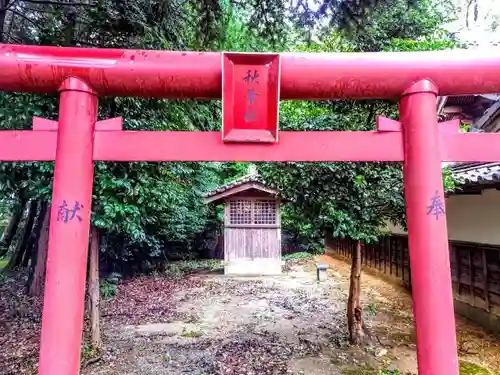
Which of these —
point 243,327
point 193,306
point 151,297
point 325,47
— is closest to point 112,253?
point 151,297

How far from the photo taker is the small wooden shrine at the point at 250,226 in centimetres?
1488

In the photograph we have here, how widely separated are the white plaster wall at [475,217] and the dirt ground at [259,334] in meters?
1.68

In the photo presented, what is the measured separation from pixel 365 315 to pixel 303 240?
43.5 ft

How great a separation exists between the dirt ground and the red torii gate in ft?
10.4

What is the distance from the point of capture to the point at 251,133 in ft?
9.27

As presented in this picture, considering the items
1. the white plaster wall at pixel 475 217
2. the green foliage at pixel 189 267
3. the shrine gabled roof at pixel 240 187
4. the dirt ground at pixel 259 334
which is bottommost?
the dirt ground at pixel 259 334

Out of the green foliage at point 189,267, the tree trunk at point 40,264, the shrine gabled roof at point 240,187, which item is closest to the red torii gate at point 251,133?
the tree trunk at point 40,264

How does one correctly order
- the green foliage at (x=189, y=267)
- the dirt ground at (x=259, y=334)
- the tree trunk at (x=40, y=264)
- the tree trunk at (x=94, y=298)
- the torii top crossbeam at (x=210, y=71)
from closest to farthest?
the torii top crossbeam at (x=210, y=71) < the dirt ground at (x=259, y=334) < the tree trunk at (x=94, y=298) < the tree trunk at (x=40, y=264) < the green foliage at (x=189, y=267)

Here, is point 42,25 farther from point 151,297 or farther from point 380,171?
point 151,297

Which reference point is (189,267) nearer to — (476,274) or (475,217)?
(476,274)

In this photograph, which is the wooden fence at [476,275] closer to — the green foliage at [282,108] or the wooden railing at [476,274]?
the wooden railing at [476,274]

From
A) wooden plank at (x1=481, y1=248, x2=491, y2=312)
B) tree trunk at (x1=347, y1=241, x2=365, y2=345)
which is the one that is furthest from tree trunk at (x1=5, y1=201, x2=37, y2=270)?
wooden plank at (x1=481, y1=248, x2=491, y2=312)

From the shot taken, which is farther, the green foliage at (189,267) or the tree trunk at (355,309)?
the green foliage at (189,267)

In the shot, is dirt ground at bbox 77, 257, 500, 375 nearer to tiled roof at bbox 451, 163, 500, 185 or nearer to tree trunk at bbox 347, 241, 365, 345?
tree trunk at bbox 347, 241, 365, 345
